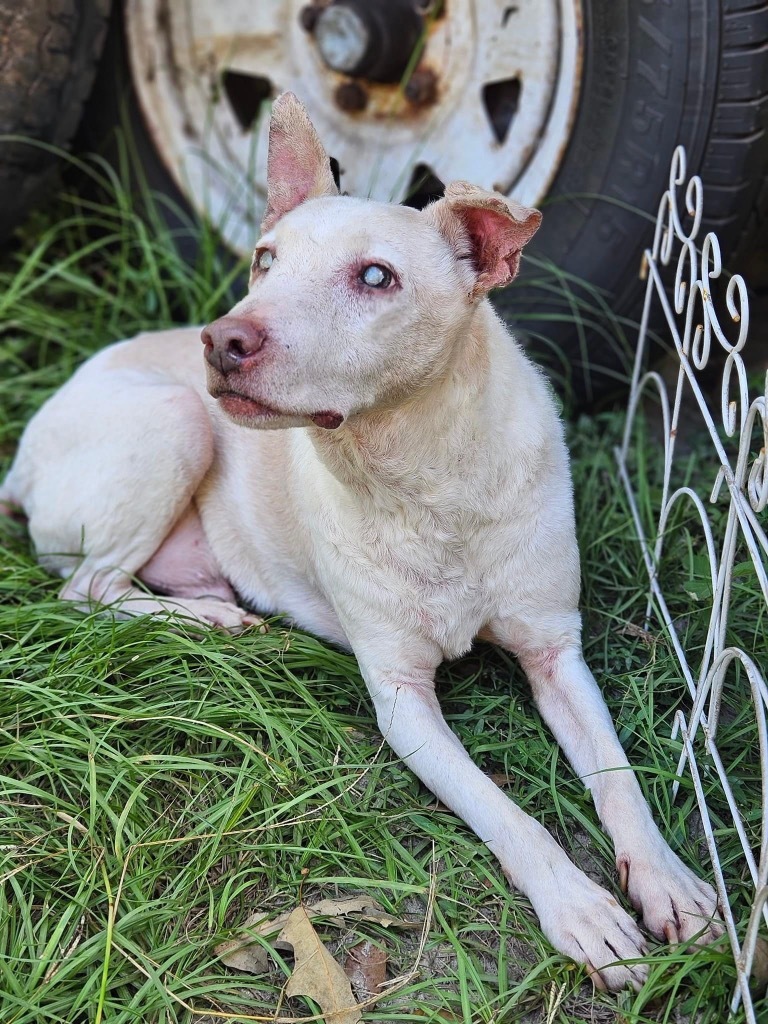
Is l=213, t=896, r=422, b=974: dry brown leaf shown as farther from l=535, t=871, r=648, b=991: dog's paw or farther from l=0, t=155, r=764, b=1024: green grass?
l=535, t=871, r=648, b=991: dog's paw

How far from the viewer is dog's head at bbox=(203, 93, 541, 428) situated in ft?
6.82

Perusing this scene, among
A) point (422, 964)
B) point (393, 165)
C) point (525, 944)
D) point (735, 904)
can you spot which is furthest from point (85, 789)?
point (393, 165)

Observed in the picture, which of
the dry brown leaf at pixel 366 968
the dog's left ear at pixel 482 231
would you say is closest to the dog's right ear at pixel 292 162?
the dog's left ear at pixel 482 231

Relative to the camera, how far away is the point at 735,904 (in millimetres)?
2158

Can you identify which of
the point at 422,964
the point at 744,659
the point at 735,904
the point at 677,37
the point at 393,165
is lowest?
the point at 422,964

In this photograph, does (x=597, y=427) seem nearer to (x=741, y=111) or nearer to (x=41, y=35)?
(x=741, y=111)

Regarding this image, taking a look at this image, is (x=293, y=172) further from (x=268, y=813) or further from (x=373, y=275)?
(x=268, y=813)

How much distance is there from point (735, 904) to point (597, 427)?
1975 mm

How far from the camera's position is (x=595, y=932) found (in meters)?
2.07

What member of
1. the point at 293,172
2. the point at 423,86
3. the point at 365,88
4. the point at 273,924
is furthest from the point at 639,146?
the point at 273,924

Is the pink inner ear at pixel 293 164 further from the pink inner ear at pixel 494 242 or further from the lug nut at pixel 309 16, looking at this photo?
the lug nut at pixel 309 16

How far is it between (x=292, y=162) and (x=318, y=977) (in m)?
1.75

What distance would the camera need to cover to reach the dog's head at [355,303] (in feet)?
6.82

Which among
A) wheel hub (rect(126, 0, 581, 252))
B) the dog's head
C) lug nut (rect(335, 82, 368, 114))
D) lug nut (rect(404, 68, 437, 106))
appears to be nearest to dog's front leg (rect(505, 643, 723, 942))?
the dog's head
